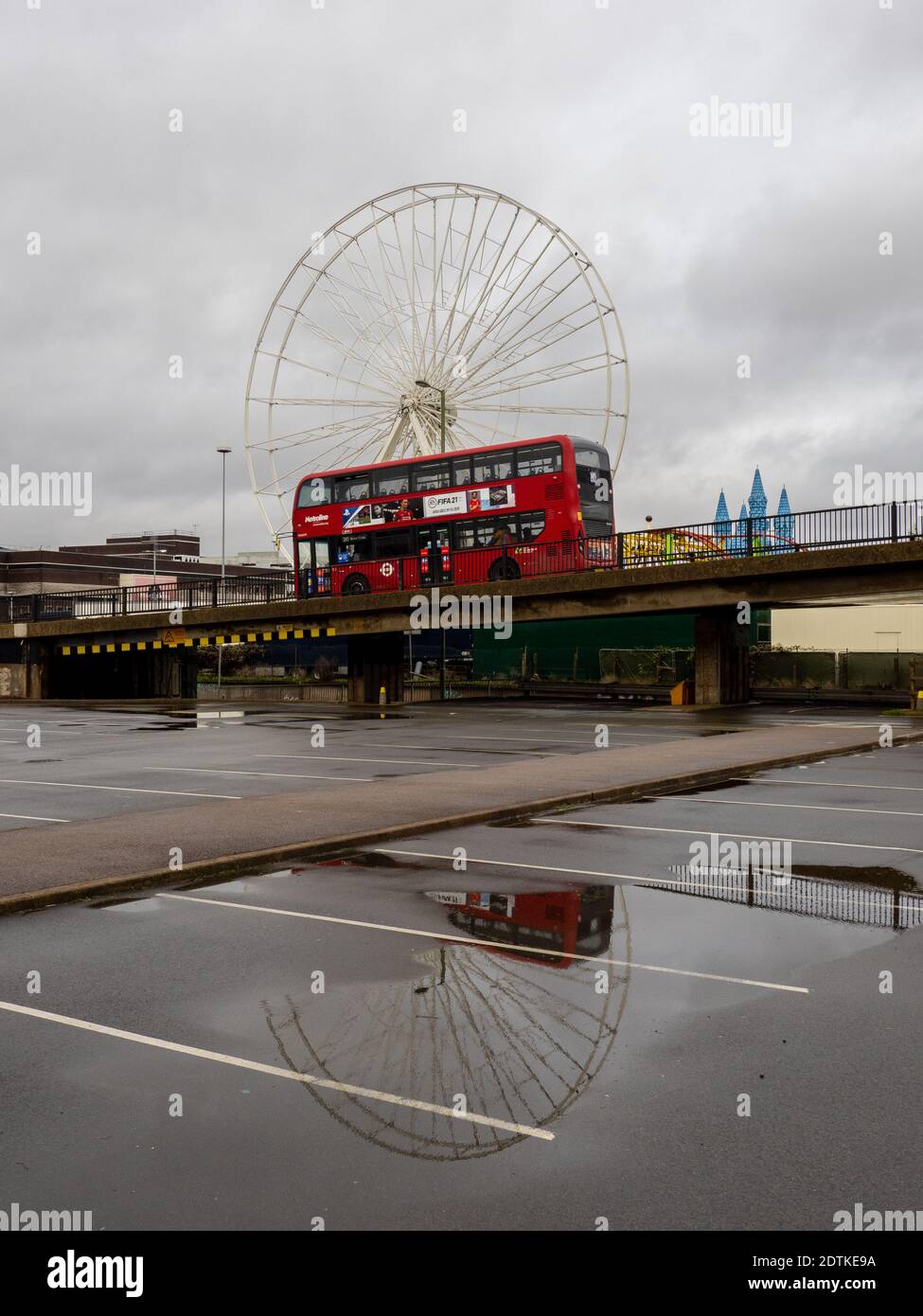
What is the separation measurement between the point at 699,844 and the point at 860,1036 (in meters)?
5.54

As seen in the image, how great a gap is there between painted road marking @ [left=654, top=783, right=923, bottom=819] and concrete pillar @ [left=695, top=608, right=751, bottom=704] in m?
22.3

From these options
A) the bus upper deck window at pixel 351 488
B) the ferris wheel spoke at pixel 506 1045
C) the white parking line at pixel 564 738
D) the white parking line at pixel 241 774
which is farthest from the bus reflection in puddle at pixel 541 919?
the bus upper deck window at pixel 351 488

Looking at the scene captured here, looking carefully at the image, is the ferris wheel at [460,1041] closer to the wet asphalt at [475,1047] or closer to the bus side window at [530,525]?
the wet asphalt at [475,1047]

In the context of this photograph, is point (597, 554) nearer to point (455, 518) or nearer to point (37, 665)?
point (455, 518)

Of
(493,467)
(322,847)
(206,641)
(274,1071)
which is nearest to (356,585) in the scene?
(493,467)

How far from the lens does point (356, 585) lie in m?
40.5

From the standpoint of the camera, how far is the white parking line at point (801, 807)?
1327cm

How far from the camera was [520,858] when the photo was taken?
10438 mm

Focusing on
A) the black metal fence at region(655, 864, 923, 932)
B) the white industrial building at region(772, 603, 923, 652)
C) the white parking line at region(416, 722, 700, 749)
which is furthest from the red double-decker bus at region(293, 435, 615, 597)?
the black metal fence at region(655, 864, 923, 932)

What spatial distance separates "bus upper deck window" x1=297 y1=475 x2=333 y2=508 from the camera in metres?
40.4

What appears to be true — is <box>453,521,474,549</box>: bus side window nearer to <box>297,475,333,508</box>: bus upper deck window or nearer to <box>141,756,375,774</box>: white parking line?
<box>297,475,333,508</box>: bus upper deck window

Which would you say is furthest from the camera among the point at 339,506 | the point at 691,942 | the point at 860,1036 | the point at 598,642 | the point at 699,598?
the point at 598,642

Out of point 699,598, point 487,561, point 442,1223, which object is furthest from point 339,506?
point 442,1223
